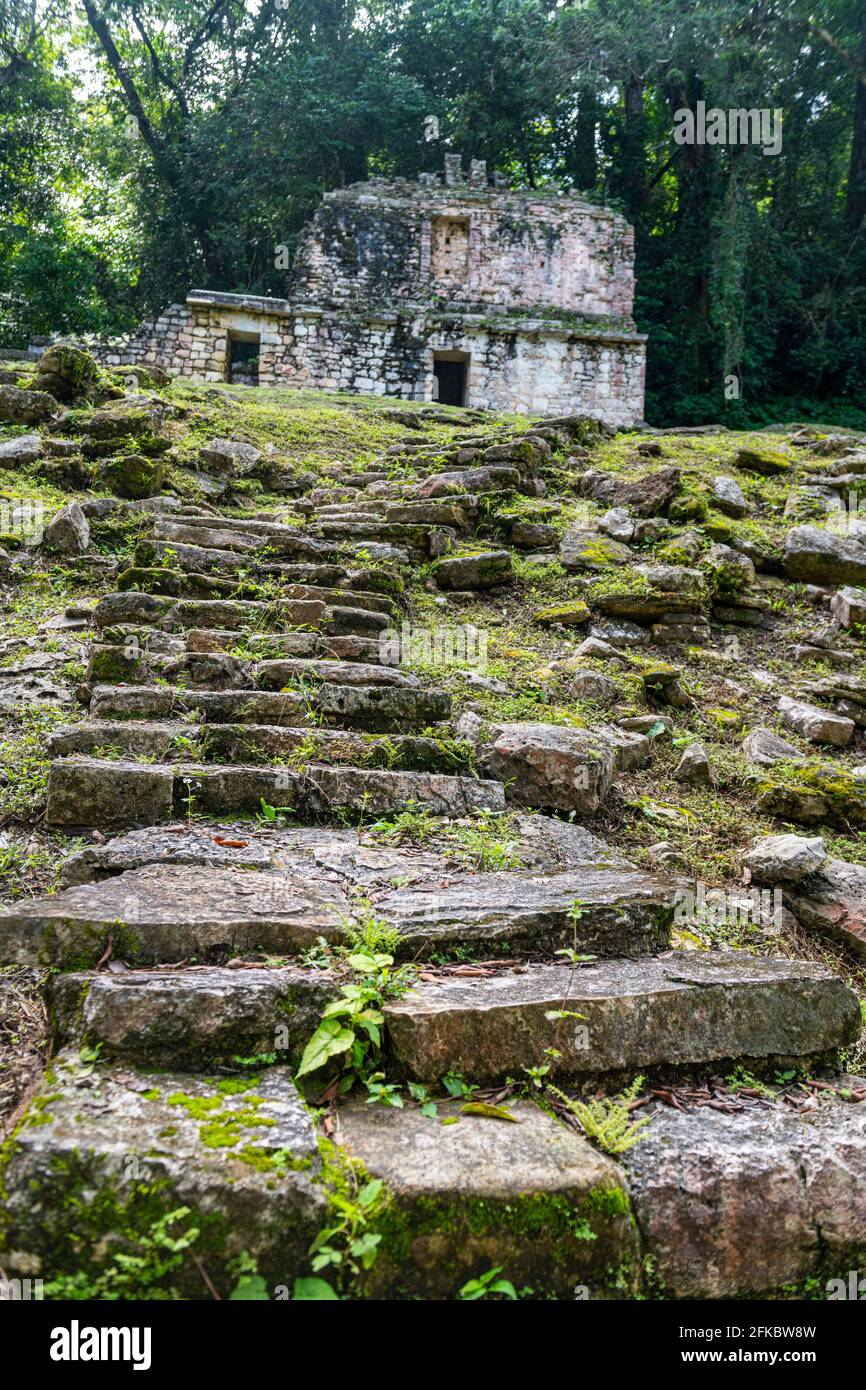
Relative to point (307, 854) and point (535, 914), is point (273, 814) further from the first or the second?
point (535, 914)

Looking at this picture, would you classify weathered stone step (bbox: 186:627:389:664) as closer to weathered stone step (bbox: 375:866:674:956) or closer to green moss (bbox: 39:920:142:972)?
weathered stone step (bbox: 375:866:674:956)

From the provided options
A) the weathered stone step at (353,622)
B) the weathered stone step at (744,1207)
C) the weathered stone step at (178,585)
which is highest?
the weathered stone step at (178,585)

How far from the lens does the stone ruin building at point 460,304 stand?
Answer: 685 inches

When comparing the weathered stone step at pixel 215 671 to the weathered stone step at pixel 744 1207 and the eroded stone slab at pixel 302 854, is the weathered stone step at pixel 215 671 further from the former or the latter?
the weathered stone step at pixel 744 1207

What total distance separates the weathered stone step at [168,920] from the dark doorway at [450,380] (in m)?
17.2

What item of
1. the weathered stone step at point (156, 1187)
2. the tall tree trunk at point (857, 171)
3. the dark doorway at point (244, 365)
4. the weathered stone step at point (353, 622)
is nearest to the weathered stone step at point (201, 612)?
the weathered stone step at point (353, 622)

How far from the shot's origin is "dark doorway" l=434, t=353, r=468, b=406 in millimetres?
18516

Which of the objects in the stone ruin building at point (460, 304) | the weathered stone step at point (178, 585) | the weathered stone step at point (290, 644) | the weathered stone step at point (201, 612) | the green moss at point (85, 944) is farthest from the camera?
the stone ruin building at point (460, 304)

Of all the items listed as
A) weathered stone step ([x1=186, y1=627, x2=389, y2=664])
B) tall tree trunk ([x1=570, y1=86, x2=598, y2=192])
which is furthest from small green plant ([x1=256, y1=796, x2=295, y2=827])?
tall tree trunk ([x1=570, y1=86, x2=598, y2=192])

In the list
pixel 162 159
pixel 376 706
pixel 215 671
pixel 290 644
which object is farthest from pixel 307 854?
pixel 162 159

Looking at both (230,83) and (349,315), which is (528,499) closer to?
(349,315)

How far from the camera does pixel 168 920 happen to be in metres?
2.32

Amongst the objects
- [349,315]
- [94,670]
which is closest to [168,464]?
[94,670]

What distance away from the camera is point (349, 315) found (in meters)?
17.5
